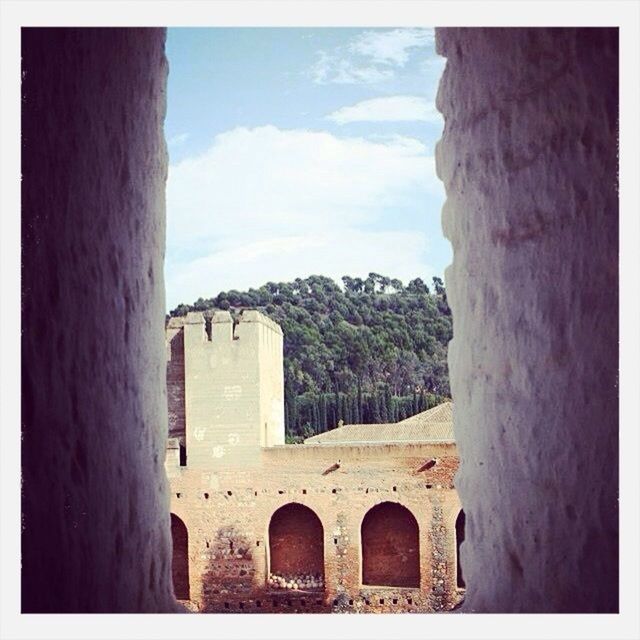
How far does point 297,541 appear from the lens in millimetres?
18109

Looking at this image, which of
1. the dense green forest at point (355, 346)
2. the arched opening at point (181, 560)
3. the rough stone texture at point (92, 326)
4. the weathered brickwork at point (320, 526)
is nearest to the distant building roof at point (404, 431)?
the weathered brickwork at point (320, 526)

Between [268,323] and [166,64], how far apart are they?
701 inches

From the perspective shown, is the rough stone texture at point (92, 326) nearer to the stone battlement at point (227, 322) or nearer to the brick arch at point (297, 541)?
the brick arch at point (297, 541)

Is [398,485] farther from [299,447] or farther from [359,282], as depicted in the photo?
[359,282]

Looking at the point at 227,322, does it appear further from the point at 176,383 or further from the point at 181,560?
the point at 181,560

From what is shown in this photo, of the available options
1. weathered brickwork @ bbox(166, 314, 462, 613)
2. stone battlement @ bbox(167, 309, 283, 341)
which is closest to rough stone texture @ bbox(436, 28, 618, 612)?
weathered brickwork @ bbox(166, 314, 462, 613)

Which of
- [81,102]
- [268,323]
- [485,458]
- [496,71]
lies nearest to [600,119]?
[496,71]

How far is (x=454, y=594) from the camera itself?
1681 cm

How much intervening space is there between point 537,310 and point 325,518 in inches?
612

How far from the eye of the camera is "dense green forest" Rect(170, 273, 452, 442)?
1238 inches

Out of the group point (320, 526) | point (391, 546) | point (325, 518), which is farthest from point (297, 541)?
point (391, 546)

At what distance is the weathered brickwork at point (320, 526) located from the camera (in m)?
17.1

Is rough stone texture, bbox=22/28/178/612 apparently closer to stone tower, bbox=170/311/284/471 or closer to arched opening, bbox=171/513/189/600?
arched opening, bbox=171/513/189/600

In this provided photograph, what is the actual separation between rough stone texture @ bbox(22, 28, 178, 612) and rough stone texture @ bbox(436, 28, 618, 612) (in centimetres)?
81
